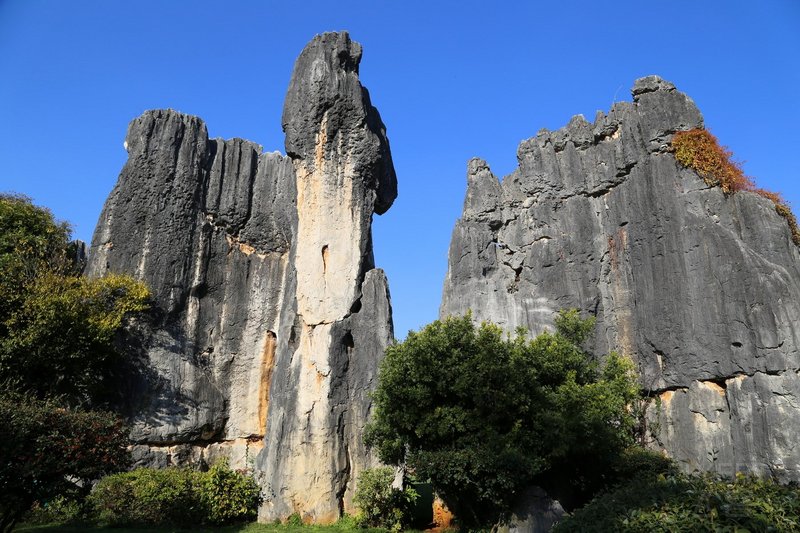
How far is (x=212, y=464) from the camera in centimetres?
2289

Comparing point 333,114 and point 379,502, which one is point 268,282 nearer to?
point 333,114

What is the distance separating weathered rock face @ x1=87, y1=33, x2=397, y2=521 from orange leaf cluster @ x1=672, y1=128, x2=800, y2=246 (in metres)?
10.8

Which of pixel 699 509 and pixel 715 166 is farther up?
pixel 715 166

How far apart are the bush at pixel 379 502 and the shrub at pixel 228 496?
416cm

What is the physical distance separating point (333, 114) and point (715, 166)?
13366 millimetres

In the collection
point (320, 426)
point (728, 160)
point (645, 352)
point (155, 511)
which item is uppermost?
point (728, 160)

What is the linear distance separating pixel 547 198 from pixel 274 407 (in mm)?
12691

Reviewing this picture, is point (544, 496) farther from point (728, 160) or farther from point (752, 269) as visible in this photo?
point (728, 160)

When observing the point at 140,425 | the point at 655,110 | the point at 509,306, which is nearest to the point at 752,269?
the point at 655,110

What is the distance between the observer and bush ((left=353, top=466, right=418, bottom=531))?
18.0 m

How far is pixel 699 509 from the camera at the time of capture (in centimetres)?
730

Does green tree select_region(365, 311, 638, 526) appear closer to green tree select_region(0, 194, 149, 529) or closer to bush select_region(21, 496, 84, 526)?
green tree select_region(0, 194, 149, 529)

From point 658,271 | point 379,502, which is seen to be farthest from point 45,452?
point 658,271

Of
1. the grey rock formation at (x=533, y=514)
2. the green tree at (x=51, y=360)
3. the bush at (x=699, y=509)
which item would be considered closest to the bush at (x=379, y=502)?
the grey rock formation at (x=533, y=514)
